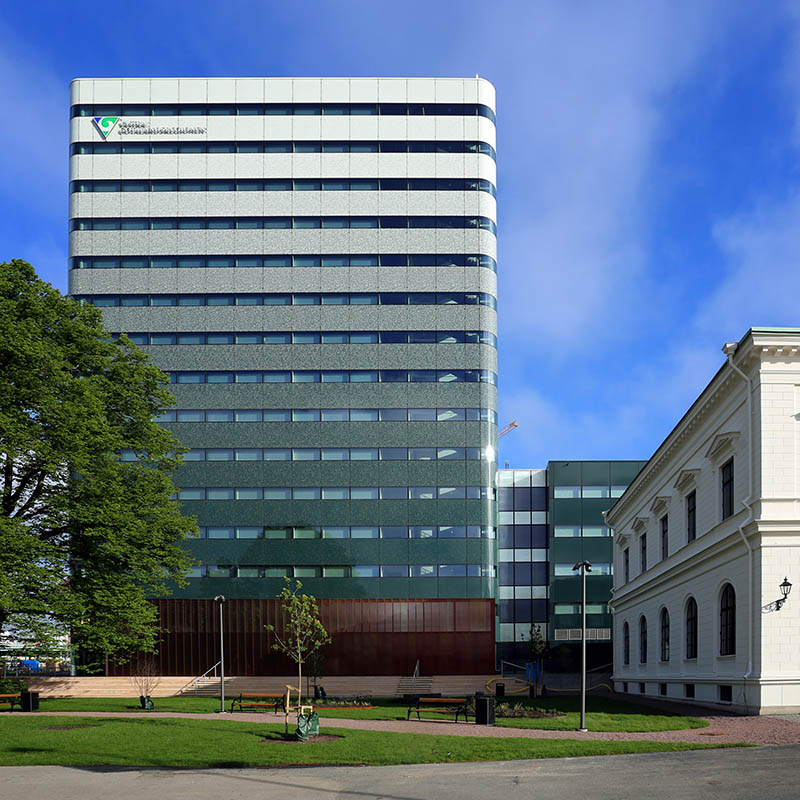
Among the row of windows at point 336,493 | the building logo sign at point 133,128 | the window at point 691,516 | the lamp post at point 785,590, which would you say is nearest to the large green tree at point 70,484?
Answer: the window at point 691,516

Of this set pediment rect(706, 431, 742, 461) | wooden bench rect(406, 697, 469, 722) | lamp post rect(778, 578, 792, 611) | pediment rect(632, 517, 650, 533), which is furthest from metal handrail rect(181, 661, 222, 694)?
lamp post rect(778, 578, 792, 611)

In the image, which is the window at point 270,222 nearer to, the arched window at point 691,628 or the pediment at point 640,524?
the pediment at point 640,524

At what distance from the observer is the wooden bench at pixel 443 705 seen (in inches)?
1222

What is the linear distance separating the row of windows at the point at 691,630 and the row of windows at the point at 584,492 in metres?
18.0

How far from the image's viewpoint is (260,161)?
70312 millimetres

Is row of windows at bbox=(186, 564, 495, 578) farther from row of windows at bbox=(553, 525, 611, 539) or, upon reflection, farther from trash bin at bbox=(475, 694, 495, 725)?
trash bin at bbox=(475, 694, 495, 725)

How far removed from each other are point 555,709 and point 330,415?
115 feet

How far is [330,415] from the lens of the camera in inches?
2618

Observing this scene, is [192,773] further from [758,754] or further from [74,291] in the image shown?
[74,291]

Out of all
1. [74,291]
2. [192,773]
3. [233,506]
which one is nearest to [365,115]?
[74,291]

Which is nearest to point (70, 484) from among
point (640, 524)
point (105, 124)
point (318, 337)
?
point (640, 524)

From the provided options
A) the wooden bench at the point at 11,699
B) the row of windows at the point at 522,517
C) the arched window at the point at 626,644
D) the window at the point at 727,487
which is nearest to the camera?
the window at the point at 727,487

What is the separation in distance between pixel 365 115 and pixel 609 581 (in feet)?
129

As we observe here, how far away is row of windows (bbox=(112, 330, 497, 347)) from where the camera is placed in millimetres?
67438
